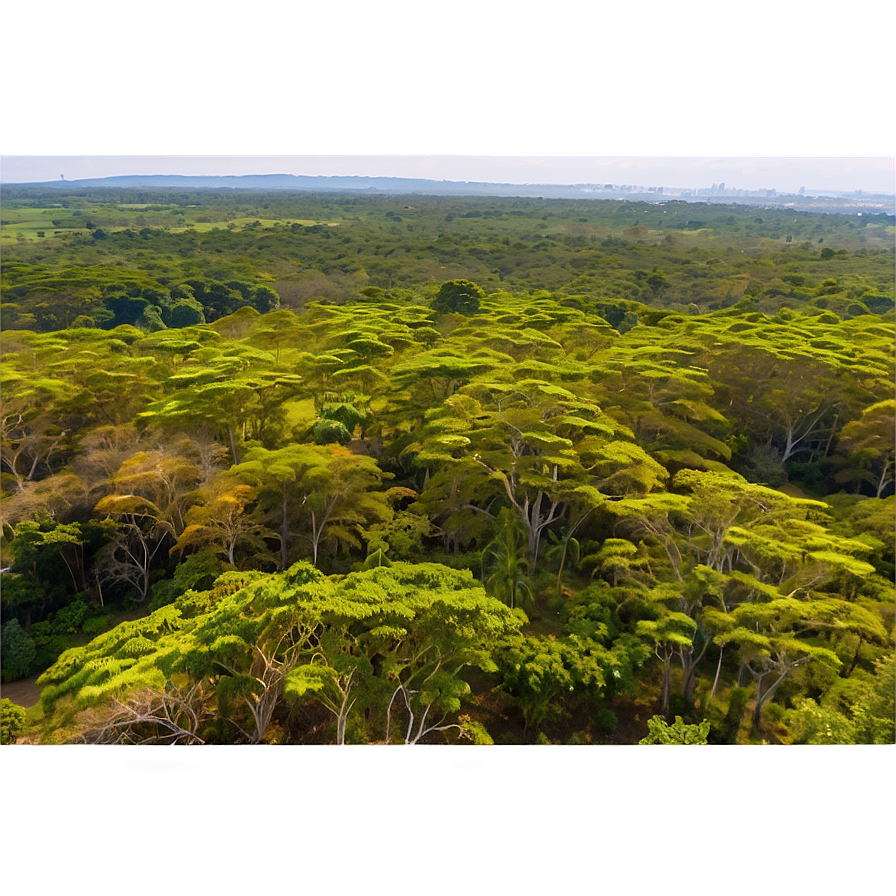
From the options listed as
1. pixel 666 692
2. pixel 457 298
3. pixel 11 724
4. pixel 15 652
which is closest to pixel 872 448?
pixel 666 692

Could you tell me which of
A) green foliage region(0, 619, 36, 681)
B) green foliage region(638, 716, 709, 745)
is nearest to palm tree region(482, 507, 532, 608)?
green foliage region(638, 716, 709, 745)

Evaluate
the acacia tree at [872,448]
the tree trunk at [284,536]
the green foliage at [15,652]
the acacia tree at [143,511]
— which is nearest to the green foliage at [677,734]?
the tree trunk at [284,536]

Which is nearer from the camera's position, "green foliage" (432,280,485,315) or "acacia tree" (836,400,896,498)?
"acacia tree" (836,400,896,498)

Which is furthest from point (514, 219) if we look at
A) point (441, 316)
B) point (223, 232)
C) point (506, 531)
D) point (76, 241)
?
point (506, 531)

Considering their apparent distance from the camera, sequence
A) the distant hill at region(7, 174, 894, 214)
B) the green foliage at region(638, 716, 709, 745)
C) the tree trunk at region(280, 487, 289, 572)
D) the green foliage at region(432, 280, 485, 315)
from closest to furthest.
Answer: the green foliage at region(638, 716, 709, 745) → the tree trunk at region(280, 487, 289, 572) → the distant hill at region(7, 174, 894, 214) → the green foliage at region(432, 280, 485, 315)

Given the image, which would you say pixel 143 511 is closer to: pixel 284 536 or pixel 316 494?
pixel 284 536

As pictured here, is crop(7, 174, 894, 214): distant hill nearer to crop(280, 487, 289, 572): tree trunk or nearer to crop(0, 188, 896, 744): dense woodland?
crop(0, 188, 896, 744): dense woodland

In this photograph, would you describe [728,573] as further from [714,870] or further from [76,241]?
[76,241]

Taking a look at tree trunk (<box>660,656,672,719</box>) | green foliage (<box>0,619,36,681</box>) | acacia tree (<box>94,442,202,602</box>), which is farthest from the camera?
acacia tree (<box>94,442,202,602</box>)

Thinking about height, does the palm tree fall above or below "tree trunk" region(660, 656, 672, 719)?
above
